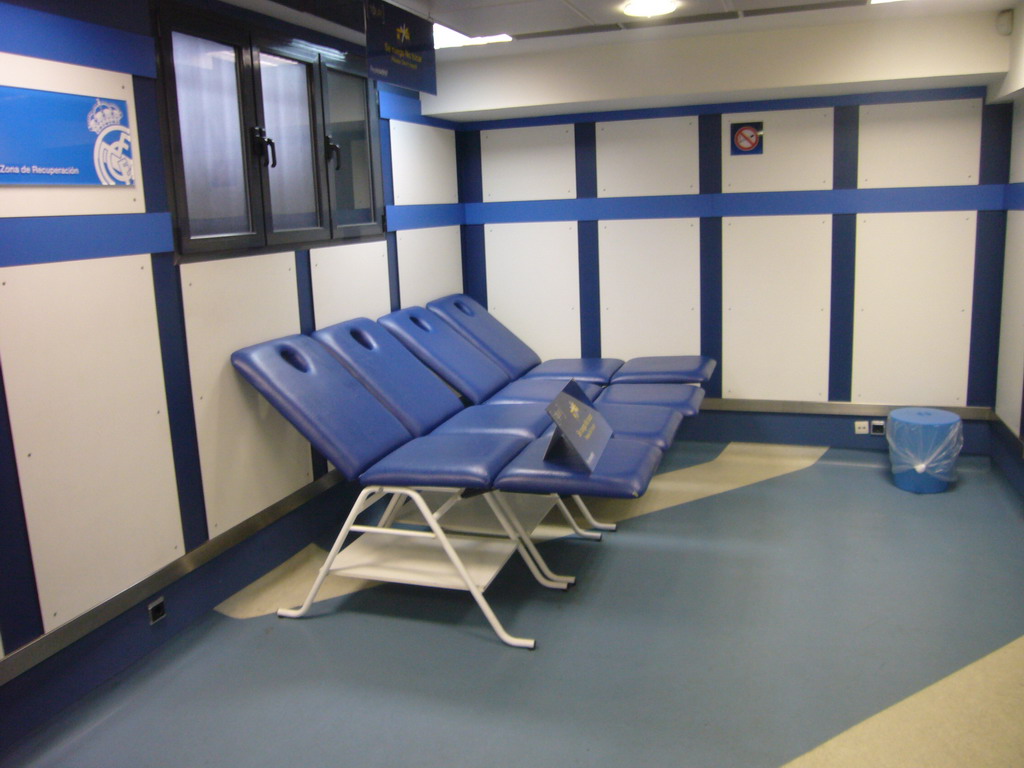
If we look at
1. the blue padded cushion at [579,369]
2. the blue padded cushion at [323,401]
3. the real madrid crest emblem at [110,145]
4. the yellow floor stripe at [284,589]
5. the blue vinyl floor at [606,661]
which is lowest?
the blue vinyl floor at [606,661]

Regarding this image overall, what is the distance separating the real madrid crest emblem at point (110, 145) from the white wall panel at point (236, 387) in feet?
1.52

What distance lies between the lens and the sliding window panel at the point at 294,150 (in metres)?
4.22

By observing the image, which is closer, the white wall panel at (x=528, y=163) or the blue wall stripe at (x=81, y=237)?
the blue wall stripe at (x=81, y=237)

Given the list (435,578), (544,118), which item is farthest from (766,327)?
(435,578)

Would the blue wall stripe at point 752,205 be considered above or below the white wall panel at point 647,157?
below

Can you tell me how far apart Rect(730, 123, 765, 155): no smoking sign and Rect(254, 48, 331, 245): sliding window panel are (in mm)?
2786

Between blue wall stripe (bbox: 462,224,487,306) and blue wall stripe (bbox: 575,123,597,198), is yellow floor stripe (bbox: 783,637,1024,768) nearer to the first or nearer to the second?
blue wall stripe (bbox: 575,123,597,198)

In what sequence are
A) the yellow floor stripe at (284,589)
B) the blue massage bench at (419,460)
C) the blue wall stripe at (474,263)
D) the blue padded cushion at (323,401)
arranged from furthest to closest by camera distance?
the blue wall stripe at (474,263) < the yellow floor stripe at (284,589) < the blue padded cushion at (323,401) < the blue massage bench at (419,460)

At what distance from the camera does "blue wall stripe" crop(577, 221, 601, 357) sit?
237 inches

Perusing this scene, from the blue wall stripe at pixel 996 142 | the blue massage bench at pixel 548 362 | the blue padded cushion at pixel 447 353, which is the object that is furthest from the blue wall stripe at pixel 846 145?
the blue padded cushion at pixel 447 353

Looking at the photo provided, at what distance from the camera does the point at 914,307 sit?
547 cm

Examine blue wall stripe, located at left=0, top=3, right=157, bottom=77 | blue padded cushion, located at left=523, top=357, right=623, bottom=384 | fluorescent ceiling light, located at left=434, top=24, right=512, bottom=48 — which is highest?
fluorescent ceiling light, located at left=434, top=24, right=512, bottom=48

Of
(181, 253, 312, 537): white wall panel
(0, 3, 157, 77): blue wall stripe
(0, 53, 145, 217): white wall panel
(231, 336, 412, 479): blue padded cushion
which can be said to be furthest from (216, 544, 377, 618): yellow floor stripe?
(0, 3, 157, 77): blue wall stripe

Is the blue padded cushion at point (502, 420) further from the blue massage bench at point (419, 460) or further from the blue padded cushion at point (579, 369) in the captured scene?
the blue padded cushion at point (579, 369)
